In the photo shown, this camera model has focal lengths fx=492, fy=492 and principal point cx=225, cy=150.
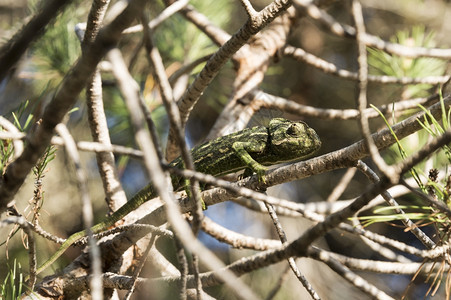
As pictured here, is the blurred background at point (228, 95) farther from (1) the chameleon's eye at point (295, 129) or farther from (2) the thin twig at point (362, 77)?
(2) the thin twig at point (362, 77)

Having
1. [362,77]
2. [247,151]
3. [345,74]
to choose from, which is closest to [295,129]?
[247,151]

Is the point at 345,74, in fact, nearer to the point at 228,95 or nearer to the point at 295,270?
the point at 228,95

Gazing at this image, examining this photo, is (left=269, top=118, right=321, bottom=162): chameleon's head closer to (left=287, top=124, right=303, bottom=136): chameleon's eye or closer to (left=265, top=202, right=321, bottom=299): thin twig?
(left=287, top=124, right=303, bottom=136): chameleon's eye

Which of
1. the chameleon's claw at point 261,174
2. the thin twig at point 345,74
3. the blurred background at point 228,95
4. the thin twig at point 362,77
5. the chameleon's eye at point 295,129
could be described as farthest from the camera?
the blurred background at point 228,95

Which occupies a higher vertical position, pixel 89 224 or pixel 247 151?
pixel 247 151

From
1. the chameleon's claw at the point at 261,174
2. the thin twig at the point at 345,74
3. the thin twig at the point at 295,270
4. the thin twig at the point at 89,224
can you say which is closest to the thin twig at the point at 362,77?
the thin twig at the point at 295,270

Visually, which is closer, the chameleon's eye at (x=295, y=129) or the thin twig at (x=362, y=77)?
the thin twig at (x=362, y=77)

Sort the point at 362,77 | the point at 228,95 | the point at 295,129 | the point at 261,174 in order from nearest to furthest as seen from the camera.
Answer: the point at 362,77 < the point at 261,174 < the point at 295,129 < the point at 228,95

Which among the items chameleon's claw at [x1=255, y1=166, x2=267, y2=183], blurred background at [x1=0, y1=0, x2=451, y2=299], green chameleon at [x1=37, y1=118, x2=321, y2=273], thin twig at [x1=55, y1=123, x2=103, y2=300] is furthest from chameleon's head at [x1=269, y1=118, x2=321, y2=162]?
thin twig at [x1=55, y1=123, x2=103, y2=300]
